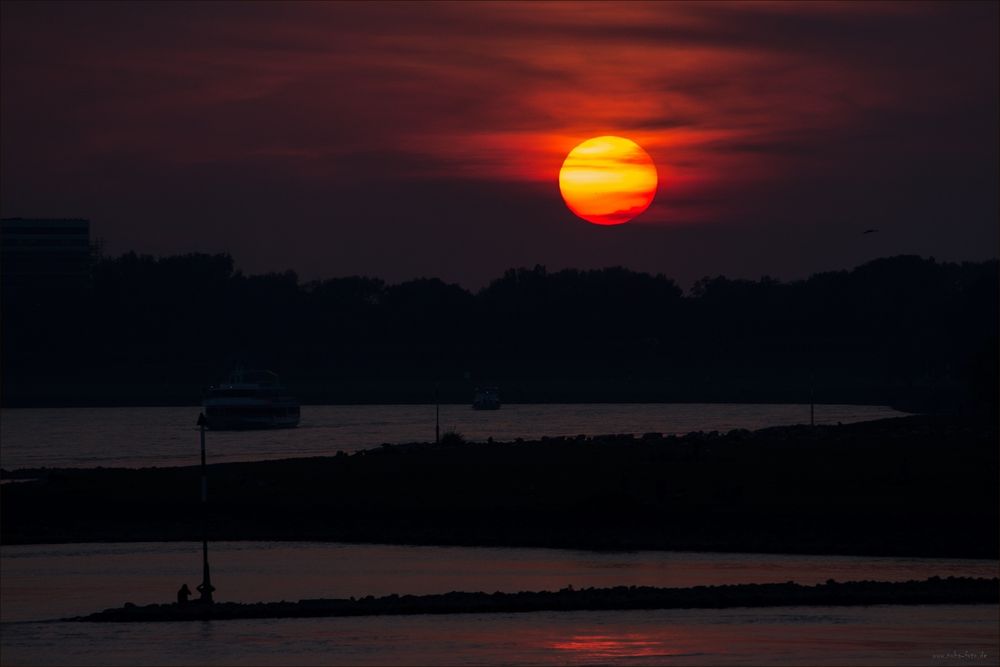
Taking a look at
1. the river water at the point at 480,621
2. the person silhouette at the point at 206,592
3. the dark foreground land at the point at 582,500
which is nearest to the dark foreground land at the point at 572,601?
the person silhouette at the point at 206,592

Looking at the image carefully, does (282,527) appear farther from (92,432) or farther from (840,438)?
(92,432)

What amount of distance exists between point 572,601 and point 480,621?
8.85ft

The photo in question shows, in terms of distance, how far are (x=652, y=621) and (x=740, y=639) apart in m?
3.15

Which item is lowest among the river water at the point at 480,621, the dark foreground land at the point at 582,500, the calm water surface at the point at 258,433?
the river water at the point at 480,621

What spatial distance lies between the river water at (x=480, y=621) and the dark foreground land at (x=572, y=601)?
1.99 ft

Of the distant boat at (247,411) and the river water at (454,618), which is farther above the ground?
the distant boat at (247,411)

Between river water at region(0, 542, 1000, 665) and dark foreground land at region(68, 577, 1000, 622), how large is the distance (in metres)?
0.61

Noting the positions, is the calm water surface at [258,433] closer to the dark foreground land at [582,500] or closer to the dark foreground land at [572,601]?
the dark foreground land at [582,500]

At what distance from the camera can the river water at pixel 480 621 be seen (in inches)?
1277

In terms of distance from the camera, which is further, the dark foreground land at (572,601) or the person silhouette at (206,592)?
the person silhouette at (206,592)

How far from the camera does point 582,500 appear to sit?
189 ft

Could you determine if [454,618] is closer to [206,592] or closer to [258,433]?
[206,592]

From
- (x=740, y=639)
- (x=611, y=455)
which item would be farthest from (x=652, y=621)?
(x=611, y=455)

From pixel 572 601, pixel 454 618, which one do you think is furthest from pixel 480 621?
pixel 572 601
